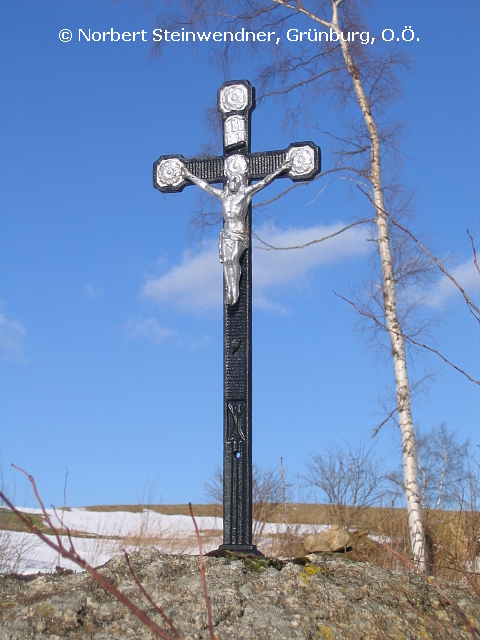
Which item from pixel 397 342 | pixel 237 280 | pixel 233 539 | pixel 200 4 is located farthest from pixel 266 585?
pixel 200 4

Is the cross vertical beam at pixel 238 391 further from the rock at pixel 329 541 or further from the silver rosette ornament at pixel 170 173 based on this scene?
the rock at pixel 329 541

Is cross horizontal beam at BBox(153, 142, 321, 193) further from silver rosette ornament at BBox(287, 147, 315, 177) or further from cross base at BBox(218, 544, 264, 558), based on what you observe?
cross base at BBox(218, 544, 264, 558)

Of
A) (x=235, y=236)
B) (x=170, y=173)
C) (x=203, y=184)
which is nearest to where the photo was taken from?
(x=235, y=236)

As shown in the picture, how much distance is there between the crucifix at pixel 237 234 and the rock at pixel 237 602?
127 cm

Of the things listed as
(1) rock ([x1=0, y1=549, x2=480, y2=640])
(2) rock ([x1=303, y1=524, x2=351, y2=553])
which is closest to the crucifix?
(1) rock ([x1=0, y1=549, x2=480, y2=640])

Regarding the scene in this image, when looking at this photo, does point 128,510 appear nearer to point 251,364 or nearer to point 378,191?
point 378,191

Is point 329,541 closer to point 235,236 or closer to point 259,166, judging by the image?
point 235,236

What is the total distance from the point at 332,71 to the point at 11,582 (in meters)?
8.08

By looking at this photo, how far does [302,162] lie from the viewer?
16.9ft

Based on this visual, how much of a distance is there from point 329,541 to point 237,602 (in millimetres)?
5944

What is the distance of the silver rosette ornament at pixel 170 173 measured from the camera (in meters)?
5.38

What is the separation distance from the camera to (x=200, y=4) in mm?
9734

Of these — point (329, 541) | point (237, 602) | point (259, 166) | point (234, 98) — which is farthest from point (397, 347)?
point (237, 602)

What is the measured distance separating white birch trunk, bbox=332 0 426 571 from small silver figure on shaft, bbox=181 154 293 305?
118 inches
